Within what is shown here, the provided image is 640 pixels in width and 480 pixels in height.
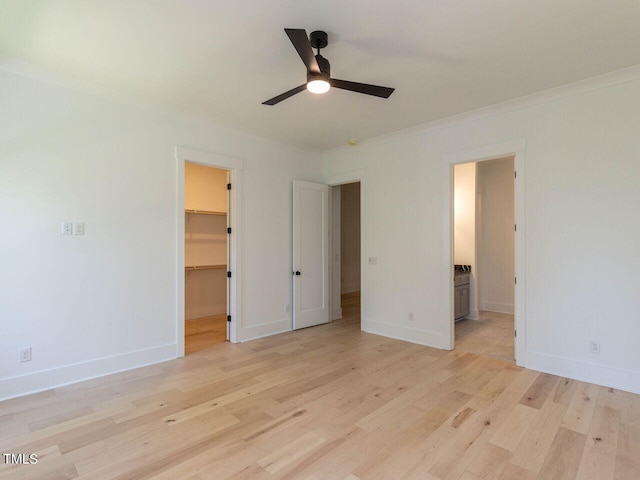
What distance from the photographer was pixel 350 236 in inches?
360

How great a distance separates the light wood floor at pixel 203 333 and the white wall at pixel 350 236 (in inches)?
153

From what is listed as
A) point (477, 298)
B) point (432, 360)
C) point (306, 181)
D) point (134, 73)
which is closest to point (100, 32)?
point (134, 73)

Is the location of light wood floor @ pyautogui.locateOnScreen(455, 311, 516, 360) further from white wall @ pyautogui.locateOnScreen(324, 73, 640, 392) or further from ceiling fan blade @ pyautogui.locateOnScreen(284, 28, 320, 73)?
ceiling fan blade @ pyautogui.locateOnScreen(284, 28, 320, 73)

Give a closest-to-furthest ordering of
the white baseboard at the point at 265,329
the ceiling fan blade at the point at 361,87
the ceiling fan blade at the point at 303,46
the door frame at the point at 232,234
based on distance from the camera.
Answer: the ceiling fan blade at the point at 303,46
the ceiling fan blade at the point at 361,87
the door frame at the point at 232,234
the white baseboard at the point at 265,329

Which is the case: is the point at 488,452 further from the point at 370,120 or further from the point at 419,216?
the point at 370,120

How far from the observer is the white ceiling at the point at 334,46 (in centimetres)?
218

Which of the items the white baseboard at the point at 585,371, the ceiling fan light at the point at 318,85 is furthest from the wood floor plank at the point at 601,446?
the ceiling fan light at the point at 318,85

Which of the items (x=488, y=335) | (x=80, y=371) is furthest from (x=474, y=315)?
(x=80, y=371)

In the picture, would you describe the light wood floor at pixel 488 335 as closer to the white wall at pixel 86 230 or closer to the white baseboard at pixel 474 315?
the white baseboard at pixel 474 315

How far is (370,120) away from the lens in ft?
13.6

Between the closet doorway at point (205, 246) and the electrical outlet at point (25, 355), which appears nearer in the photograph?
the electrical outlet at point (25, 355)

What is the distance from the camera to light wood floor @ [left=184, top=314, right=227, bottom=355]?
4352 mm

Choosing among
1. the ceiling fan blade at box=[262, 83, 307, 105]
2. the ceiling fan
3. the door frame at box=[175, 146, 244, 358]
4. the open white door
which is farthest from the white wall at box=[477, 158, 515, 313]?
the ceiling fan blade at box=[262, 83, 307, 105]

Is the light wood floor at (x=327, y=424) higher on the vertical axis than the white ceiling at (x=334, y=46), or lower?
lower
